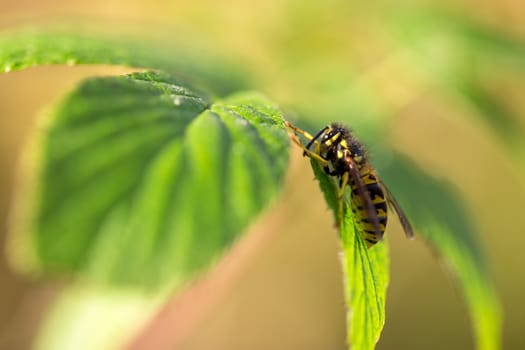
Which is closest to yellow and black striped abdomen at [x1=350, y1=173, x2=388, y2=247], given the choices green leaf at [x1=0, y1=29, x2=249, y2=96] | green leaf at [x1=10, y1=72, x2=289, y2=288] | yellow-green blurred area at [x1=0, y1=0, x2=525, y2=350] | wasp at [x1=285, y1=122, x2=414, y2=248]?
wasp at [x1=285, y1=122, x2=414, y2=248]

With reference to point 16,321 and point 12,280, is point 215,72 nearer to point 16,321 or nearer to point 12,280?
point 16,321

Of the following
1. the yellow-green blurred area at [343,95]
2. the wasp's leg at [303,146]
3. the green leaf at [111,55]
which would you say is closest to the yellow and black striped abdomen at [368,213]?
the wasp's leg at [303,146]

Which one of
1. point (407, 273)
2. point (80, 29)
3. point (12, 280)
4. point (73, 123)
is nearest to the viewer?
point (73, 123)

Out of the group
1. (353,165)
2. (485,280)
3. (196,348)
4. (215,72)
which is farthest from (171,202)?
(196,348)

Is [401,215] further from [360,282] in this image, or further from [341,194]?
[360,282]

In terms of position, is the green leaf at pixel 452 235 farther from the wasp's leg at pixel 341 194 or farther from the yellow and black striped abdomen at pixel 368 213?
the wasp's leg at pixel 341 194

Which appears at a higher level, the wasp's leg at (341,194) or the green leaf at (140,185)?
the wasp's leg at (341,194)

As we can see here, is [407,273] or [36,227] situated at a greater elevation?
→ [407,273]
